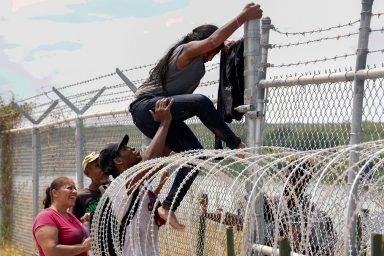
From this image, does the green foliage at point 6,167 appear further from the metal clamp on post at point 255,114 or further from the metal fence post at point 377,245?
the metal fence post at point 377,245

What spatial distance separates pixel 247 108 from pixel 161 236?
88.6 inches

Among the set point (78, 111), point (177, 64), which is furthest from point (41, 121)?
point (177, 64)

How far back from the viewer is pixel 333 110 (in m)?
4.82

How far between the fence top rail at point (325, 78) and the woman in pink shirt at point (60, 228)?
5.39 ft

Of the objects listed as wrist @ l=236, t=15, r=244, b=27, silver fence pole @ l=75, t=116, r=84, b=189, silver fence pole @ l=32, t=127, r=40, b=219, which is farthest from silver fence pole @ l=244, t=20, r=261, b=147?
silver fence pole @ l=32, t=127, r=40, b=219

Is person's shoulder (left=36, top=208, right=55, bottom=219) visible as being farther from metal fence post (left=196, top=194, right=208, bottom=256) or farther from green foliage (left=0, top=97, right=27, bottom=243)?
green foliage (left=0, top=97, right=27, bottom=243)

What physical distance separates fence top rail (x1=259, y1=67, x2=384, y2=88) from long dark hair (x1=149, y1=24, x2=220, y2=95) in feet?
1.48

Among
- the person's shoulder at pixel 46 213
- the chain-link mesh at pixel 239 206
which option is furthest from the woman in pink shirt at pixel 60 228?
the chain-link mesh at pixel 239 206

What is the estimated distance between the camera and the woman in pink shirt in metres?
6.10

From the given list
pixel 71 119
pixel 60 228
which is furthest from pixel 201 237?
pixel 71 119

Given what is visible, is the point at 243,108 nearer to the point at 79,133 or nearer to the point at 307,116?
the point at 307,116

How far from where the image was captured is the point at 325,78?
4.78 meters

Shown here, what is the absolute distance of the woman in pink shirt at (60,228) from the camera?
610 centimetres

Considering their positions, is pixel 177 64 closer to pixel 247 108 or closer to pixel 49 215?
pixel 247 108
